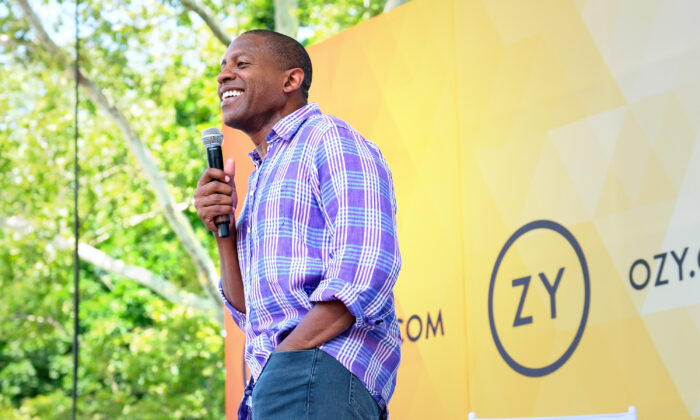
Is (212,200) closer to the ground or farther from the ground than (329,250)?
farther from the ground

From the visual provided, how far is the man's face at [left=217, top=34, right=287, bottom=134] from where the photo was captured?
1.94 m

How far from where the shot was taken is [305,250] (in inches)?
67.7

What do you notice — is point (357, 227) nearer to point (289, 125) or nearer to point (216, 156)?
point (289, 125)

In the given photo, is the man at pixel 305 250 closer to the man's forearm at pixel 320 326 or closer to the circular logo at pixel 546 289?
the man's forearm at pixel 320 326

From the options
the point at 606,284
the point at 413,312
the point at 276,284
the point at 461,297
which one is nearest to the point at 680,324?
the point at 606,284

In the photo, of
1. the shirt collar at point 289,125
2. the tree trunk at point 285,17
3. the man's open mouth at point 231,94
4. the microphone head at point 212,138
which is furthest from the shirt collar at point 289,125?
the tree trunk at point 285,17

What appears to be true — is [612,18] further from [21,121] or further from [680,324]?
[21,121]

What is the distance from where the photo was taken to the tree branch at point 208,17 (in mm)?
9133

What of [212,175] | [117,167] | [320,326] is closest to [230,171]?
[212,175]

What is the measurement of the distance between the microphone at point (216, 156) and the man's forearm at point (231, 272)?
0.04 meters

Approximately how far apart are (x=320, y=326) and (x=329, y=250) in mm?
158

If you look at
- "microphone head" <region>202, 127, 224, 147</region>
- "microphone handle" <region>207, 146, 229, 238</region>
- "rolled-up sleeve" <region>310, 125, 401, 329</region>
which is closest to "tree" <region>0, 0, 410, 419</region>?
"microphone head" <region>202, 127, 224, 147</region>

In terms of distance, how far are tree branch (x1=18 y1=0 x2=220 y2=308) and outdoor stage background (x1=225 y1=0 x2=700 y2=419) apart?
5902 millimetres

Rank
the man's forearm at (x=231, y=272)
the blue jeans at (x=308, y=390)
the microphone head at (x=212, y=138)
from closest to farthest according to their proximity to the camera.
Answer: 1. the blue jeans at (x=308, y=390)
2. the man's forearm at (x=231, y=272)
3. the microphone head at (x=212, y=138)
